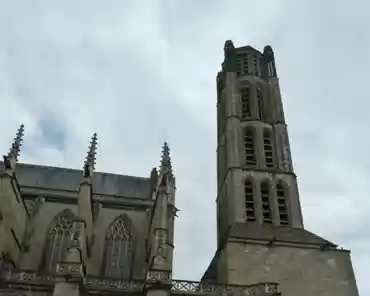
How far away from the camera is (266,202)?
26.5 meters

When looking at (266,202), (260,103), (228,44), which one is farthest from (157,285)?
(228,44)

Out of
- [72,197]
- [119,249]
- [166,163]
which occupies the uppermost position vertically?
[166,163]

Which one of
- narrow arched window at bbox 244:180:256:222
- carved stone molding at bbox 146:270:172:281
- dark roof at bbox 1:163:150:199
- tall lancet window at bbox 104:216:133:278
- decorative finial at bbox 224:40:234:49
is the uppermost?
decorative finial at bbox 224:40:234:49

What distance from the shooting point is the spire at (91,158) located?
2356 centimetres

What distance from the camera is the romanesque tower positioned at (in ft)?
74.1

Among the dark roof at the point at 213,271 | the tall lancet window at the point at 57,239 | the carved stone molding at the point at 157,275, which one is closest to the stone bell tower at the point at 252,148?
the dark roof at the point at 213,271

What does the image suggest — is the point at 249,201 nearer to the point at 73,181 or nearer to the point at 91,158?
the point at 91,158

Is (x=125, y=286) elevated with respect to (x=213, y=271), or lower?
lower

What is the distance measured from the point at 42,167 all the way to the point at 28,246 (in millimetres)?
7647

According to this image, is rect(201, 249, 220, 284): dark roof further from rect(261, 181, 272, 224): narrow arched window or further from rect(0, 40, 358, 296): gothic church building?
rect(261, 181, 272, 224): narrow arched window

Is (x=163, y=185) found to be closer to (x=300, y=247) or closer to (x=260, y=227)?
(x=260, y=227)

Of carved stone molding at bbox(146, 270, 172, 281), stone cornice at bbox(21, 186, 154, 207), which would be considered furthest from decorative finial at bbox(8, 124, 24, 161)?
carved stone molding at bbox(146, 270, 172, 281)

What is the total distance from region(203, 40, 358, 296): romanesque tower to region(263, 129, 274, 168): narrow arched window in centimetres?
6

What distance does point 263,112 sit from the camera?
3139cm
